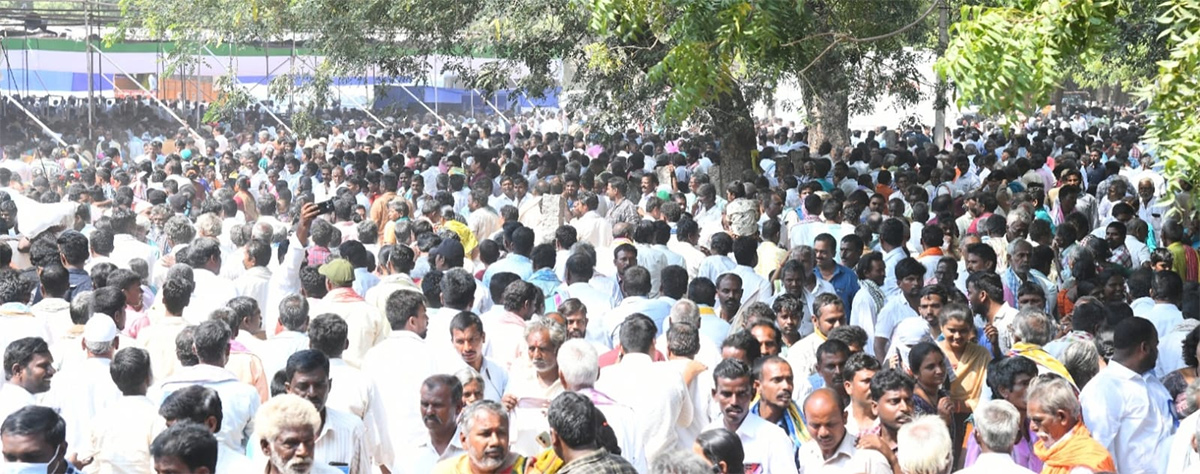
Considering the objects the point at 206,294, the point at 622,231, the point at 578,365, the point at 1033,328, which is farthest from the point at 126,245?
the point at 1033,328

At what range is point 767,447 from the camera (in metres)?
5.84

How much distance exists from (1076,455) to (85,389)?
168 inches

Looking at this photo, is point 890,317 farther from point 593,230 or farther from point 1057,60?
point 593,230

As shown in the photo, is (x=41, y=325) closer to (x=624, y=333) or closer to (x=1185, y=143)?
(x=624, y=333)

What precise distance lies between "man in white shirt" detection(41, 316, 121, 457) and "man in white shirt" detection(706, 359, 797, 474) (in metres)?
2.76

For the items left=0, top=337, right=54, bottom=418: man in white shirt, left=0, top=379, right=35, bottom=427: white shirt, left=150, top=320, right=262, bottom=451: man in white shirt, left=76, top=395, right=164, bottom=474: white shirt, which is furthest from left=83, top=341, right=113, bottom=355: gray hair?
left=76, top=395, right=164, bottom=474: white shirt

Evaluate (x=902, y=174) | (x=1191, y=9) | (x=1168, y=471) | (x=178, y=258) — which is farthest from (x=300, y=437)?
(x=902, y=174)

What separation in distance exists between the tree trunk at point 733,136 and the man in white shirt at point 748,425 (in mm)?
9244

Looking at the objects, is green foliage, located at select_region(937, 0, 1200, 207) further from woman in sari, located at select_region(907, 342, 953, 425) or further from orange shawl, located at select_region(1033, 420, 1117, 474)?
orange shawl, located at select_region(1033, 420, 1117, 474)

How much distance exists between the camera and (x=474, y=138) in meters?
26.7

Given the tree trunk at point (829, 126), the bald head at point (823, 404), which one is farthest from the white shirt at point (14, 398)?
the tree trunk at point (829, 126)

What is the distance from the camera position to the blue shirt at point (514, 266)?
32.4ft

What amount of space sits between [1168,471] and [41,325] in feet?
18.9

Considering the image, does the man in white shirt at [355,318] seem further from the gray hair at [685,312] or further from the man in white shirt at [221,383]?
the gray hair at [685,312]
